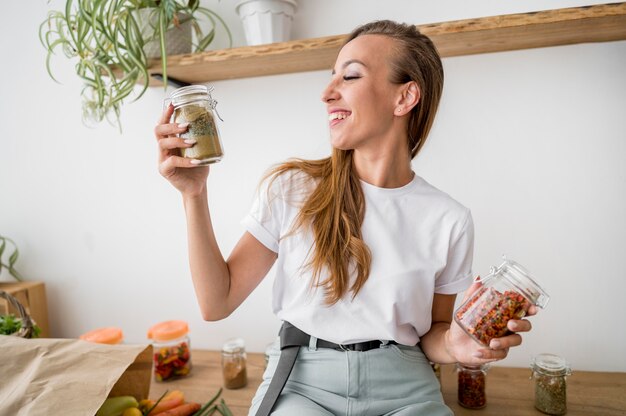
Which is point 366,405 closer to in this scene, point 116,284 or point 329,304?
point 329,304

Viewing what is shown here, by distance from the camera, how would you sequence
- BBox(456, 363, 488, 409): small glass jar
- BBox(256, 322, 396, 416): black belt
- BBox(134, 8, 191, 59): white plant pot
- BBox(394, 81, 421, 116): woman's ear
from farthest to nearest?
BBox(134, 8, 191, 59): white plant pot
BBox(456, 363, 488, 409): small glass jar
BBox(394, 81, 421, 116): woman's ear
BBox(256, 322, 396, 416): black belt

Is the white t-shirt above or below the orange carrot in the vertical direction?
above

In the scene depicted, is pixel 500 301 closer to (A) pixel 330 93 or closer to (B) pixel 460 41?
(A) pixel 330 93

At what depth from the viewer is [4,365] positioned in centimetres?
94

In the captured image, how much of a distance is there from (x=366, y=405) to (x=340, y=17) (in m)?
1.02

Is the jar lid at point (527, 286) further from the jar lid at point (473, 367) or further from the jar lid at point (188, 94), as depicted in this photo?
the jar lid at point (188, 94)

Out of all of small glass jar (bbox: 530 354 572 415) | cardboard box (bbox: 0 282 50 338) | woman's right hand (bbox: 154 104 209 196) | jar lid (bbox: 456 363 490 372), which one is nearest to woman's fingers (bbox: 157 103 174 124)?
woman's right hand (bbox: 154 104 209 196)

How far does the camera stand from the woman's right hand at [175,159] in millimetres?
762

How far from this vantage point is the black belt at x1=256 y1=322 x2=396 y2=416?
2.86 feet

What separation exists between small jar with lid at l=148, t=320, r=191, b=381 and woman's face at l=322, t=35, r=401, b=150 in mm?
749

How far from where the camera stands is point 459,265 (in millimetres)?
1007

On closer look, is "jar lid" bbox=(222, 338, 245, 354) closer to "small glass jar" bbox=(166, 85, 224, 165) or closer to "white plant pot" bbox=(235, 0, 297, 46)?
"small glass jar" bbox=(166, 85, 224, 165)

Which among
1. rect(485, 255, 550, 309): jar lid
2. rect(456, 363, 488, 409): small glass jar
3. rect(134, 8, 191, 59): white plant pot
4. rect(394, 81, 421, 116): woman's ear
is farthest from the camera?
rect(134, 8, 191, 59): white plant pot

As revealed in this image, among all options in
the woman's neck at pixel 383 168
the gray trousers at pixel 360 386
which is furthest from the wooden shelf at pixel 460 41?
the gray trousers at pixel 360 386
